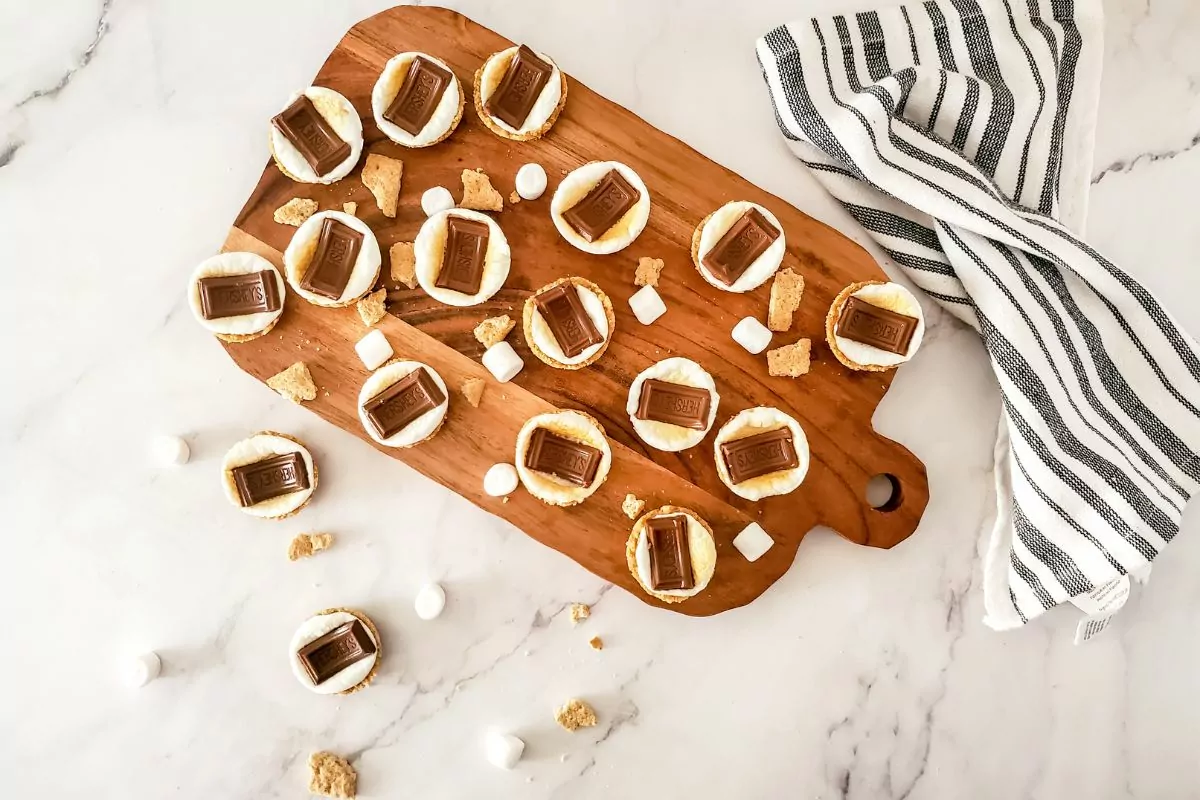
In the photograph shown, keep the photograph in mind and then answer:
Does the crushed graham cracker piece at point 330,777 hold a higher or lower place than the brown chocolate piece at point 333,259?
lower

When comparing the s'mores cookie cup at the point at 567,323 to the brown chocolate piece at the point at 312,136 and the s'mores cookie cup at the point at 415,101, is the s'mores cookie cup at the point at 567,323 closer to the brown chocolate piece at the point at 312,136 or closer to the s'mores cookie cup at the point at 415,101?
the s'mores cookie cup at the point at 415,101

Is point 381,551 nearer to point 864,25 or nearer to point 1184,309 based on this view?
point 864,25

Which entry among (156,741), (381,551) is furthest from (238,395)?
(156,741)

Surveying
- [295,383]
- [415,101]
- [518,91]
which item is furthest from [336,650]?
[518,91]

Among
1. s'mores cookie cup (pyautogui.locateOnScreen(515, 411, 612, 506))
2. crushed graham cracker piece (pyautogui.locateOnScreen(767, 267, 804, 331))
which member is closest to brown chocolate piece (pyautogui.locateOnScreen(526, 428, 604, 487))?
s'mores cookie cup (pyautogui.locateOnScreen(515, 411, 612, 506))

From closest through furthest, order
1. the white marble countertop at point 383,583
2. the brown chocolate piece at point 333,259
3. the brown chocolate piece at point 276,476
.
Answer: the brown chocolate piece at point 333,259 < the brown chocolate piece at point 276,476 < the white marble countertop at point 383,583

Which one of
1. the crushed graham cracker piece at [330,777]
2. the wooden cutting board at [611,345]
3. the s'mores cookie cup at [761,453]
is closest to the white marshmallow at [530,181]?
the wooden cutting board at [611,345]
